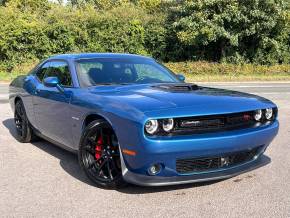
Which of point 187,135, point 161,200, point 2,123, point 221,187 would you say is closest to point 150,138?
point 187,135

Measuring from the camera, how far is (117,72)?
601 centimetres

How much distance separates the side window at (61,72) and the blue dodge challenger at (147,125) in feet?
0.09

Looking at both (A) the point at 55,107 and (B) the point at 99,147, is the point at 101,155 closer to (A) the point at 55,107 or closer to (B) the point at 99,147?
(B) the point at 99,147

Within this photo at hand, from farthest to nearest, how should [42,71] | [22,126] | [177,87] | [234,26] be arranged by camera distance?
[234,26], [22,126], [42,71], [177,87]

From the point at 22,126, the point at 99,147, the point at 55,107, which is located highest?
the point at 55,107

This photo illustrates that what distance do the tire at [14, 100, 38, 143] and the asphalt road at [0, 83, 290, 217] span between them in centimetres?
107

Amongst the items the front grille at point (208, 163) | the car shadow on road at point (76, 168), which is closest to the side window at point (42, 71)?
the car shadow on road at point (76, 168)

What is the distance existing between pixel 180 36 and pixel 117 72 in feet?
74.0

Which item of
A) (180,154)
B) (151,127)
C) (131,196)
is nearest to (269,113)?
(180,154)

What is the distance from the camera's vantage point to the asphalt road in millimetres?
4332

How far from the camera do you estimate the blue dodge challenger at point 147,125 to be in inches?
174

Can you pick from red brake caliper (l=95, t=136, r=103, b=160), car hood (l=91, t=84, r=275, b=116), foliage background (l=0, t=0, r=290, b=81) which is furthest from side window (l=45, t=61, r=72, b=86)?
foliage background (l=0, t=0, r=290, b=81)

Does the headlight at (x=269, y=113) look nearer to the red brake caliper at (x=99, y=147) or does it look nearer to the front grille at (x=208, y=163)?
the front grille at (x=208, y=163)

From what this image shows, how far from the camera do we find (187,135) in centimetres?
446
